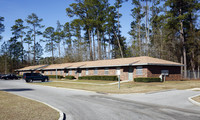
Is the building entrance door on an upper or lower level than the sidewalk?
upper

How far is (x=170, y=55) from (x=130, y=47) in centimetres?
1277

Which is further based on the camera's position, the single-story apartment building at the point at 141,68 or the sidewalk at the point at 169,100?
the single-story apartment building at the point at 141,68

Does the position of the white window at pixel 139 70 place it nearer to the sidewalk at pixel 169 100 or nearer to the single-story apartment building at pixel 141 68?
the single-story apartment building at pixel 141 68

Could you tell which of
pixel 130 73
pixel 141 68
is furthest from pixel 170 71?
pixel 130 73

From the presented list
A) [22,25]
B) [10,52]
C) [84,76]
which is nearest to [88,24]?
[84,76]

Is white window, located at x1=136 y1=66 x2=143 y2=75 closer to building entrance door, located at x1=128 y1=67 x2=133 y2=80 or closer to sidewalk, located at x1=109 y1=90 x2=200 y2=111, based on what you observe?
building entrance door, located at x1=128 y1=67 x2=133 y2=80

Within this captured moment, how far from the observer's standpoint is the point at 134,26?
187ft

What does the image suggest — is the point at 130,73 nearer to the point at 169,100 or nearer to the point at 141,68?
the point at 141,68

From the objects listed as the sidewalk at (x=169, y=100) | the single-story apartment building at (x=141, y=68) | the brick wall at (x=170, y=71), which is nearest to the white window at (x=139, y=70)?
the single-story apartment building at (x=141, y=68)

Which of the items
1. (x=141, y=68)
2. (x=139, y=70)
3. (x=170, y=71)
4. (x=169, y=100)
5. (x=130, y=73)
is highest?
(x=141, y=68)

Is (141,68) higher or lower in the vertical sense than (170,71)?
higher

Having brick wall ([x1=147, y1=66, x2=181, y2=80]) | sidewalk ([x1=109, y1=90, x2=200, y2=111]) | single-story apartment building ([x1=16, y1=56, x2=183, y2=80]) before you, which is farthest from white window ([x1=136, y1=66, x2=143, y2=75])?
sidewalk ([x1=109, y1=90, x2=200, y2=111])

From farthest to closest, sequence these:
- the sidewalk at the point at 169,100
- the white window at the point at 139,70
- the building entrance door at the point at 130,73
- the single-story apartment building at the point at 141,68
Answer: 1. the building entrance door at the point at 130,73
2. the white window at the point at 139,70
3. the single-story apartment building at the point at 141,68
4. the sidewalk at the point at 169,100

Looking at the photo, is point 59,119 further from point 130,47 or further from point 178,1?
point 130,47
